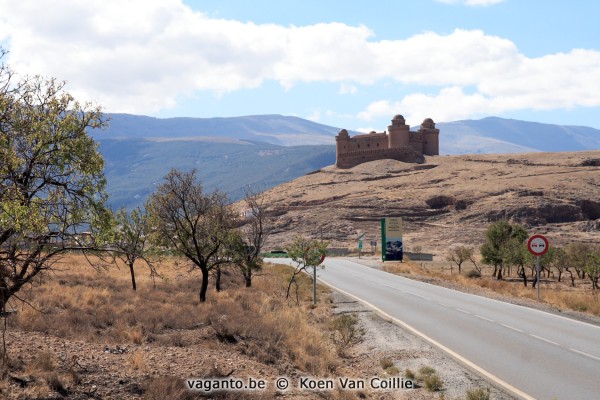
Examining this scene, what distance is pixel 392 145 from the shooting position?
14675cm

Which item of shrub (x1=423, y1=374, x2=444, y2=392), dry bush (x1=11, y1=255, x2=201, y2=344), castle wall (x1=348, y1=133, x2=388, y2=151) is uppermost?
castle wall (x1=348, y1=133, x2=388, y2=151)

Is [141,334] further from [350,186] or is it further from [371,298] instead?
[350,186]

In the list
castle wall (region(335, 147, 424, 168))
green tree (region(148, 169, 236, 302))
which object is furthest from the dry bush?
castle wall (region(335, 147, 424, 168))

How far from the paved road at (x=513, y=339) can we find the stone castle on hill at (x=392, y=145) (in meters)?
121

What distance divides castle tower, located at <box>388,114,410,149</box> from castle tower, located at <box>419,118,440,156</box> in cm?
918

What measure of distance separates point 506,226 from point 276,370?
59.0m

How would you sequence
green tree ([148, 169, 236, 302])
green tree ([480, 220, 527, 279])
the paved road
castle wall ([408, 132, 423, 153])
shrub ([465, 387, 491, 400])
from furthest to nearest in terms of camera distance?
castle wall ([408, 132, 423, 153]) < green tree ([480, 220, 527, 279]) < green tree ([148, 169, 236, 302]) < the paved road < shrub ([465, 387, 491, 400])

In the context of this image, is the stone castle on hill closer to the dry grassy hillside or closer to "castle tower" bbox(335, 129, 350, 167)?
"castle tower" bbox(335, 129, 350, 167)

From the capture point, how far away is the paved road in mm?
10453

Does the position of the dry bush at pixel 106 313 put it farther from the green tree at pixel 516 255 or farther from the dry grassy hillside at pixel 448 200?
the dry grassy hillside at pixel 448 200

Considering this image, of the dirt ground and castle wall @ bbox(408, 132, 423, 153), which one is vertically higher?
castle wall @ bbox(408, 132, 423, 153)

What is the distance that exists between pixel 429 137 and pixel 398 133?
13.6m

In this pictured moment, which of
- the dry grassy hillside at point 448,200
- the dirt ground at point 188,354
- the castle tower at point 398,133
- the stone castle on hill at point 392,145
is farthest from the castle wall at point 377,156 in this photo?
the dirt ground at point 188,354

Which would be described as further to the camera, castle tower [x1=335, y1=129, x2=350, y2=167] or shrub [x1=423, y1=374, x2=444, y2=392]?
castle tower [x1=335, y1=129, x2=350, y2=167]
